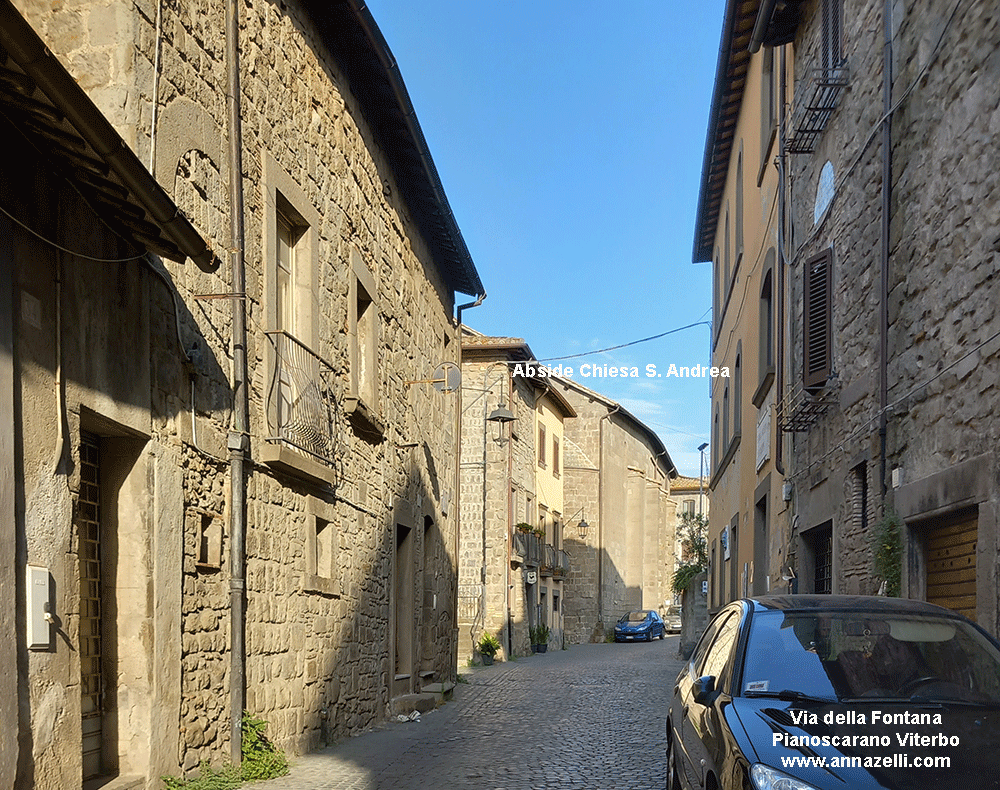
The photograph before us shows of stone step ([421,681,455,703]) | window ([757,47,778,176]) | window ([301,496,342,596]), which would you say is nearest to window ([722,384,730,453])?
window ([757,47,778,176])

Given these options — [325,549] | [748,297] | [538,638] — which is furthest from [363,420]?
[538,638]

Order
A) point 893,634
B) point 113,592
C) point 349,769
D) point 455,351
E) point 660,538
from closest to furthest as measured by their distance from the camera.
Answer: point 893,634 → point 113,592 → point 349,769 → point 455,351 → point 660,538

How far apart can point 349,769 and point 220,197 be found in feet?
15.6

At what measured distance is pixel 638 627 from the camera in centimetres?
4203

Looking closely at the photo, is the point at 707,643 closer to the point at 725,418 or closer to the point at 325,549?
the point at 325,549

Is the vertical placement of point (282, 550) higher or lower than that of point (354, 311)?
lower

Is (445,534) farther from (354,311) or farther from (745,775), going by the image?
(745,775)

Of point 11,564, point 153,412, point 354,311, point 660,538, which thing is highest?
point 354,311

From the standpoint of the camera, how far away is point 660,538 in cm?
5497

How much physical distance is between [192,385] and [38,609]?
2.55 m

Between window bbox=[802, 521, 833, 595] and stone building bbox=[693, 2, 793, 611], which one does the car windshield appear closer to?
window bbox=[802, 521, 833, 595]

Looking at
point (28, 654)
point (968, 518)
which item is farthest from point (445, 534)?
point (28, 654)

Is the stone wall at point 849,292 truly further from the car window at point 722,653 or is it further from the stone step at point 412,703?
the stone step at point 412,703

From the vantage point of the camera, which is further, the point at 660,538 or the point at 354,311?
the point at 660,538
